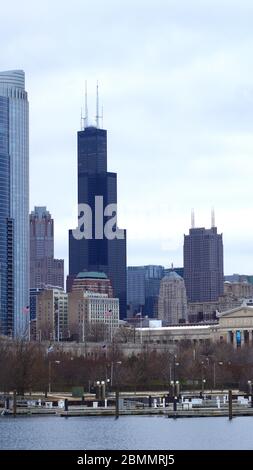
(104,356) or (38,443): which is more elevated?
(104,356)

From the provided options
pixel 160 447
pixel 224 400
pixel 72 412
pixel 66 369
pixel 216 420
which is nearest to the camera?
pixel 160 447

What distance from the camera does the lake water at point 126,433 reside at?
83125 mm

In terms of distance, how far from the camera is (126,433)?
93438 millimetres

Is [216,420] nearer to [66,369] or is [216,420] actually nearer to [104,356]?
[66,369]

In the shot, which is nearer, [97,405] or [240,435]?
[240,435]

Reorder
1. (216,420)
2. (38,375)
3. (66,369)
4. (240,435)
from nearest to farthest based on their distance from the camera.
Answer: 1. (240,435)
2. (216,420)
3. (38,375)
4. (66,369)

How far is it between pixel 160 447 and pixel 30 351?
244 feet

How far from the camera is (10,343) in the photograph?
16650 cm

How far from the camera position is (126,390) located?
14900cm

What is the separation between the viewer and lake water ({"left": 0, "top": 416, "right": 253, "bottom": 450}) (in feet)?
273

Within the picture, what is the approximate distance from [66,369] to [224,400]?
99.5 ft

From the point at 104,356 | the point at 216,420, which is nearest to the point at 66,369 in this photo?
the point at 104,356

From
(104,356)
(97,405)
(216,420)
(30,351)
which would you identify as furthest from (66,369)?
(216,420)

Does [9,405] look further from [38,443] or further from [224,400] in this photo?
[38,443]
